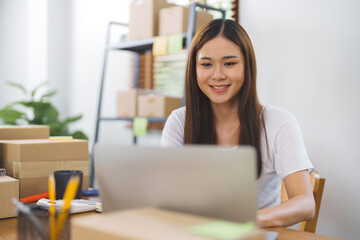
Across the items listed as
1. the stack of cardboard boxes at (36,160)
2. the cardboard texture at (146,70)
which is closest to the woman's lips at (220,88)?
the stack of cardboard boxes at (36,160)

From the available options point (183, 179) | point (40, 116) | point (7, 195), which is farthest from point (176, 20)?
point (183, 179)

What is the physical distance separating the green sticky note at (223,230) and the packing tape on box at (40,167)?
2.56 feet

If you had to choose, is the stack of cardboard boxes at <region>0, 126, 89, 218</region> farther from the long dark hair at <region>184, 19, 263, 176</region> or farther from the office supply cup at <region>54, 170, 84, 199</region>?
the long dark hair at <region>184, 19, 263, 176</region>

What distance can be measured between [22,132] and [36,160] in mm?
209

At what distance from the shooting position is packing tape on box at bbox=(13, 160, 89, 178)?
1.10 m

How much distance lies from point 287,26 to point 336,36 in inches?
11.3

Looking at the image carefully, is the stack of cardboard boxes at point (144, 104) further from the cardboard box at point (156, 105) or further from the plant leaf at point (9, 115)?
the plant leaf at point (9, 115)

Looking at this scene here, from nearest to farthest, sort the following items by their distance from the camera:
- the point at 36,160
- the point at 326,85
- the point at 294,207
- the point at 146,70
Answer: the point at 294,207, the point at 36,160, the point at 326,85, the point at 146,70

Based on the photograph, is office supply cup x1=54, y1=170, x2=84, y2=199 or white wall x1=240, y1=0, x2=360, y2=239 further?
white wall x1=240, y1=0, x2=360, y2=239

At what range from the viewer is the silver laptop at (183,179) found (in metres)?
0.49

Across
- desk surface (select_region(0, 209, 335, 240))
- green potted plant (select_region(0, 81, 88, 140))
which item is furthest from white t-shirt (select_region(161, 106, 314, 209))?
green potted plant (select_region(0, 81, 88, 140))

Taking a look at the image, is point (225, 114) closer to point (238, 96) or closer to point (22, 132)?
Result: point (238, 96)

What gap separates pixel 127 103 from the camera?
251 centimetres

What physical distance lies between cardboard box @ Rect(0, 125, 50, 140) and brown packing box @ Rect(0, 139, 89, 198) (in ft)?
0.30
